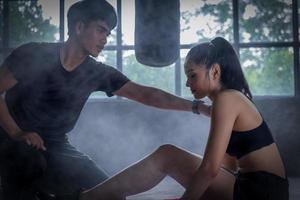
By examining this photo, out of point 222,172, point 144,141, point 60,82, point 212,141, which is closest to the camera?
point 212,141

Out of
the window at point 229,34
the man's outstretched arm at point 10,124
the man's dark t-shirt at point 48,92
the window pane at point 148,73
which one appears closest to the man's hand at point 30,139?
the man's outstretched arm at point 10,124

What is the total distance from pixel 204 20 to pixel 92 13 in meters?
2.31

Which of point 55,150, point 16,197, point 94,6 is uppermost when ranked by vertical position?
point 94,6

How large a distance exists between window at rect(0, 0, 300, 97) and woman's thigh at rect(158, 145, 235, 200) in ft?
8.68

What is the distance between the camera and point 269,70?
4617 mm

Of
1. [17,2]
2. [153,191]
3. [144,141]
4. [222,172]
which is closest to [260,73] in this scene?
[144,141]

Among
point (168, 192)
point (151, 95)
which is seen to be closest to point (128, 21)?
point (168, 192)

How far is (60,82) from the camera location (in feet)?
8.31

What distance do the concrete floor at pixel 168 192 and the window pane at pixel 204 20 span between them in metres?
1.44

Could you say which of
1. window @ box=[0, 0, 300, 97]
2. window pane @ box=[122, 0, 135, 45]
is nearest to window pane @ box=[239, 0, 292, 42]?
window @ box=[0, 0, 300, 97]

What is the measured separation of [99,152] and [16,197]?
2.24 metres

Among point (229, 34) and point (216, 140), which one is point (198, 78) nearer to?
point (216, 140)

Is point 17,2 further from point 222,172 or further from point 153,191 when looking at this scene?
point 222,172

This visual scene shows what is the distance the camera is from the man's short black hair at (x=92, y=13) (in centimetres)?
248
